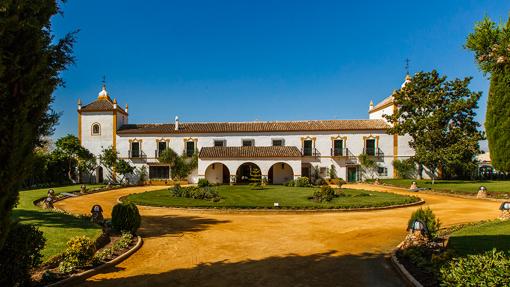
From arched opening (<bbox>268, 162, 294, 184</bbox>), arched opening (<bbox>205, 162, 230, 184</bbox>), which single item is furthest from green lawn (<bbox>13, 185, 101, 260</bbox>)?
arched opening (<bbox>268, 162, 294, 184</bbox>)

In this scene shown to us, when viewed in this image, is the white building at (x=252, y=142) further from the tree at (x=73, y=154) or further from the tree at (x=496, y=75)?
the tree at (x=496, y=75)

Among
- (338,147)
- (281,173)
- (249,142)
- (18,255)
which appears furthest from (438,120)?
(18,255)

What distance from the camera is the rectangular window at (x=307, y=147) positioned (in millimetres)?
40247

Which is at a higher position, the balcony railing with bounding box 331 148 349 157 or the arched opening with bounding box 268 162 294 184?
the balcony railing with bounding box 331 148 349 157

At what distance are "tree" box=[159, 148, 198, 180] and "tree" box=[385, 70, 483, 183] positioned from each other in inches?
875

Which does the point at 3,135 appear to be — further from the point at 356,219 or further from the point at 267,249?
the point at 356,219

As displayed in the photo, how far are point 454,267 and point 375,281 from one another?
1792mm

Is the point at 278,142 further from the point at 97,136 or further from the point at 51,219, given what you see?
the point at 51,219

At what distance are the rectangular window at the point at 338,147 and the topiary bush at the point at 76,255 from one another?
3406 cm

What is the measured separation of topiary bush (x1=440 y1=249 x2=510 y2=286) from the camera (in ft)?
17.8

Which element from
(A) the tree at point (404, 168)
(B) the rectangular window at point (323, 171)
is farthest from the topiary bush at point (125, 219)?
(A) the tree at point (404, 168)

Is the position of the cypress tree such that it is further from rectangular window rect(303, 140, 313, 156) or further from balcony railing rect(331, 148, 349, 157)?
rectangular window rect(303, 140, 313, 156)

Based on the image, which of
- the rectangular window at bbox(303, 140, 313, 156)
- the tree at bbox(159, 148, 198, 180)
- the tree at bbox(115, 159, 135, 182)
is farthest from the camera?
the rectangular window at bbox(303, 140, 313, 156)

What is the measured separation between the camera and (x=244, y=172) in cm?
4000
